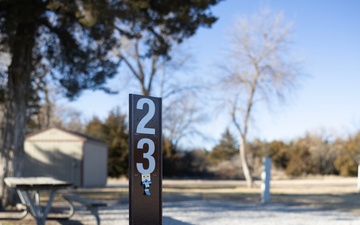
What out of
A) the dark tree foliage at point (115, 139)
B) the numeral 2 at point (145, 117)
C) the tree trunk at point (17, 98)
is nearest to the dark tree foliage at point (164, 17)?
the tree trunk at point (17, 98)

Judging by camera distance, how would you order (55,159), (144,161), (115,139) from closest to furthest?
(144,161), (55,159), (115,139)

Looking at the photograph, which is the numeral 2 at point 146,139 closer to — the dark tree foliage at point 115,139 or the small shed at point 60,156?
the small shed at point 60,156

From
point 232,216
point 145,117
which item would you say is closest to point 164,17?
point 232,216

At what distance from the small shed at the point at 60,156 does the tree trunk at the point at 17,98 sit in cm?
1189

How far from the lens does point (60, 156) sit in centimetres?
2453

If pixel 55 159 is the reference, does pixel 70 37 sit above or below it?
above

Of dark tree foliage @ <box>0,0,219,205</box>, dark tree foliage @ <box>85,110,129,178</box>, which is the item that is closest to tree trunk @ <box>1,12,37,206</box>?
dark tree foliage @ <box>0,0,219,205</box>

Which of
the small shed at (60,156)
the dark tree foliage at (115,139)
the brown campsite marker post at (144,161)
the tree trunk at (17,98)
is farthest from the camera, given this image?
the dark tree foliage at (115,139)

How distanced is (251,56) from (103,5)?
656 inches

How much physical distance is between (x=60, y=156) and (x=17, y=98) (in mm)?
12639

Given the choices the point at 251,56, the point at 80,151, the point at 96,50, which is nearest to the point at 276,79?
the point at 251,56

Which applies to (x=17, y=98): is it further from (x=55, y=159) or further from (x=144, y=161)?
(x=55, y=159)

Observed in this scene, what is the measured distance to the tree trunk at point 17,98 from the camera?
12102 mm

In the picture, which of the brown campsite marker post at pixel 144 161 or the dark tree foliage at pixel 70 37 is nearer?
the brown campsite marker post at pixel 144 161
